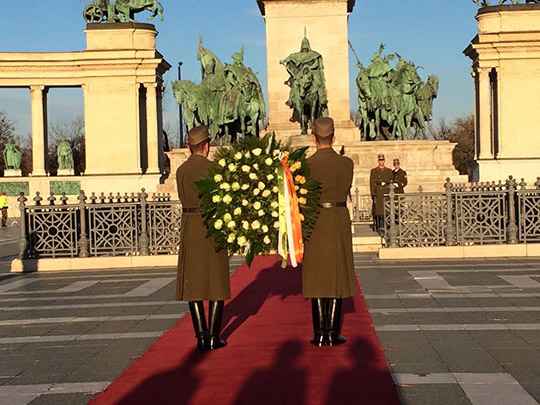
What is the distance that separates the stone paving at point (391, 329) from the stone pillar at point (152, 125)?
147ft

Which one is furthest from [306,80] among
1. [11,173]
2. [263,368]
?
[11,173]

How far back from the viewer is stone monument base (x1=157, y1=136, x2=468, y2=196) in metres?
35.2

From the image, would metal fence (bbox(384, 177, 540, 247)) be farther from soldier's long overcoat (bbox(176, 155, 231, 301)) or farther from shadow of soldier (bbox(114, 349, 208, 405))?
shadow of soldier (bbox(114, 349, 208, 405))

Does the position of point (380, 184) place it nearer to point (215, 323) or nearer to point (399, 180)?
point (399, 180)

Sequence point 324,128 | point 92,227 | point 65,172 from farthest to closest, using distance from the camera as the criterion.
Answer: point 65,172 < point 92,227 < point 324,128

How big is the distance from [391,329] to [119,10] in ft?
180

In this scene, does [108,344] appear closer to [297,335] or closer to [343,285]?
[297,335]

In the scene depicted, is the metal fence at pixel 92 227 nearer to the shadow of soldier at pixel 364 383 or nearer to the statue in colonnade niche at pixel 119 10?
the shadow of soldier at pixel 364 383

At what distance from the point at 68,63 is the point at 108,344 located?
5243 cm

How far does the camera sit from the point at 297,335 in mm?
9000

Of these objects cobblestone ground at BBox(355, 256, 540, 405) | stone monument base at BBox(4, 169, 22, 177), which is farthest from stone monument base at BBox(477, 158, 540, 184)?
cobblestone ground at BBox(355, 256, 540, 405)

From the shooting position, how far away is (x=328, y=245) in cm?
830

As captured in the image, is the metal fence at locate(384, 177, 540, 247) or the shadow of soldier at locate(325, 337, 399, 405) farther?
the metal fence at locate(384, 177, 540, 247)

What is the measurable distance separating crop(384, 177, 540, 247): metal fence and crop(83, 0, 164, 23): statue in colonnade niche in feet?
148
